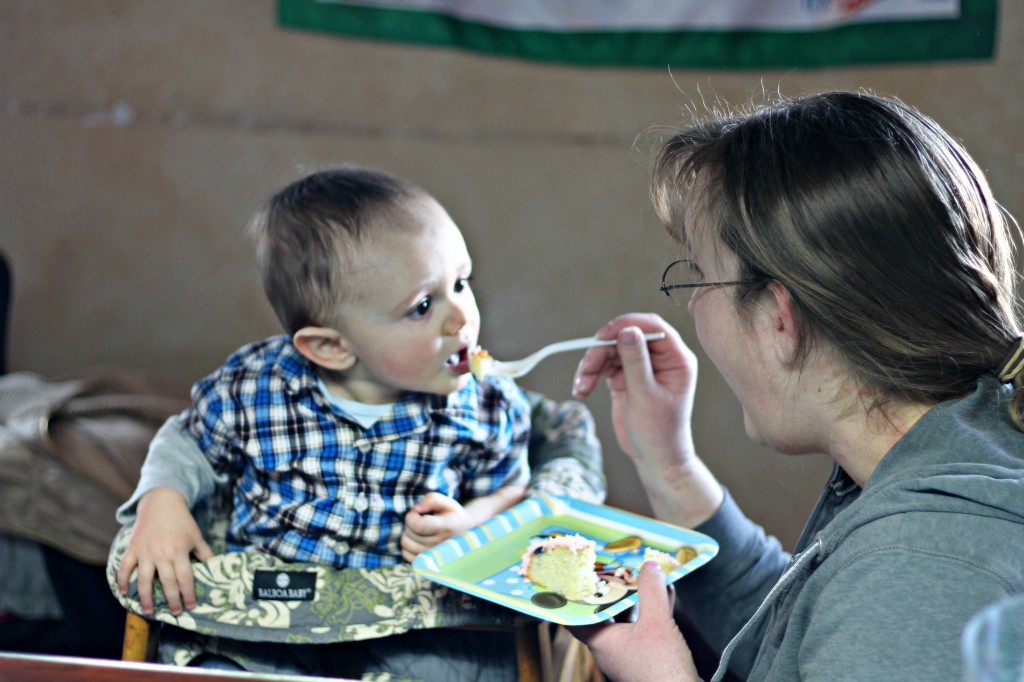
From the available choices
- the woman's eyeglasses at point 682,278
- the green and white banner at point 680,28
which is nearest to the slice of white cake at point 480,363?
the woman's eyeglasses at point 682,278

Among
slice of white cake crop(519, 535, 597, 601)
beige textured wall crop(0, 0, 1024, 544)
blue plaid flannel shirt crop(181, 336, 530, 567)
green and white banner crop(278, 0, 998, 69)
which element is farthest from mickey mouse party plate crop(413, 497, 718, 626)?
green and white banner crop(278, 0, 998, 69)

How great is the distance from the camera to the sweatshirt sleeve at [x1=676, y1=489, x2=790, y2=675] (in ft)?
4.51

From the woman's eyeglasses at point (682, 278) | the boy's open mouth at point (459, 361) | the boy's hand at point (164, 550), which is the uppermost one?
the woman's eyeglasses at point (682, 278)

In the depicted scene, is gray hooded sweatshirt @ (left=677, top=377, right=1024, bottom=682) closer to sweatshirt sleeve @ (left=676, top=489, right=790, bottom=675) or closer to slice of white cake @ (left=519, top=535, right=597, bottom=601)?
slice of white cake @ (left=519, top=535, right=597, bottom=601)

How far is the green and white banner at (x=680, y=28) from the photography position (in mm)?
2795

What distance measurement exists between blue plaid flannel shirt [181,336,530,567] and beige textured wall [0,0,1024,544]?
1.56m

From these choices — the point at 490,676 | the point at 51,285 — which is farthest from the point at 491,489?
the point at 51,285

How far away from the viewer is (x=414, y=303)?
1.43 m

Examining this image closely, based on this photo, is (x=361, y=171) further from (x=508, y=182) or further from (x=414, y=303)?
(x=508, y=182)

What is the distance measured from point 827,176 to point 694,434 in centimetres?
224

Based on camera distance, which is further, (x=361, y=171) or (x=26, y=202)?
(x=26, y=202)

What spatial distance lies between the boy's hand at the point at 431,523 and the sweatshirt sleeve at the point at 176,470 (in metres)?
0.31

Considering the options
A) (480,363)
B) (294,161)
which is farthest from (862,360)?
(294,161)

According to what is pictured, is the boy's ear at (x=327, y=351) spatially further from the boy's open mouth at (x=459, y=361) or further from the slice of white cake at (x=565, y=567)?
the slice of white cake at (x=565, y=567)
